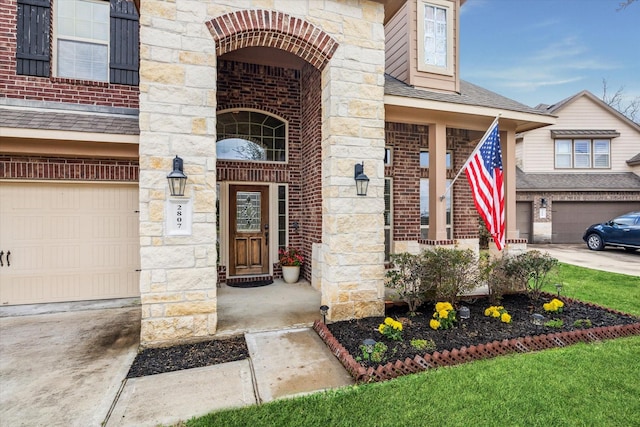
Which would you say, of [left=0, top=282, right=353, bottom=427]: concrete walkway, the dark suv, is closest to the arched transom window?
[left=0, top=282, right=353, bottom=427]: concrete walkway

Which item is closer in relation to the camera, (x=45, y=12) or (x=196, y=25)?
(x=196, y=25)

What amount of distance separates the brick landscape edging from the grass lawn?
4.2 inches

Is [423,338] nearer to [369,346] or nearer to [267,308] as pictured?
[369,346]

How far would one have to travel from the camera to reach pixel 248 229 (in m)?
6.53

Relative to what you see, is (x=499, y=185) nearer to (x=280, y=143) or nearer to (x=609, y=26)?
(x=280, y=143)

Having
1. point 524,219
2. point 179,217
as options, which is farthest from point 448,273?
point 524,219

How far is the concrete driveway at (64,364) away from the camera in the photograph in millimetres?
2445

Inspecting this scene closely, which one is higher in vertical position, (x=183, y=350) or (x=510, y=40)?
(x=510, y=40)

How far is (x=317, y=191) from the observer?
5543mm

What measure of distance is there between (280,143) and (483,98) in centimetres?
430

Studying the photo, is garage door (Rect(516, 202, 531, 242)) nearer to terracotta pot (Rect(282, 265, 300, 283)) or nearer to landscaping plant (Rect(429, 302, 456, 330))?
terracotta pot (Rect(282, 265, 300, 283))

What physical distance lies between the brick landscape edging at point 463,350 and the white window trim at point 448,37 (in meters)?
5.29

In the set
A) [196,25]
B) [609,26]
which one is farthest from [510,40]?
[196,25]

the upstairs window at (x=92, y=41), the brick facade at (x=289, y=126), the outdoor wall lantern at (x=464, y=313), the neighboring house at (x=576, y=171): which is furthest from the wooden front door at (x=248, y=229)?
the neighboring house at (x=576, y=171)
